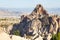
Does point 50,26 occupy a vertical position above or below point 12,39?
below

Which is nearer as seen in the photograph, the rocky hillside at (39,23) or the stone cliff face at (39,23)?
the rocky hillside at (39,23)

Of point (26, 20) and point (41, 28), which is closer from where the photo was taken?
point (41, 28)

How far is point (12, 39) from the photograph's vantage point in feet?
102

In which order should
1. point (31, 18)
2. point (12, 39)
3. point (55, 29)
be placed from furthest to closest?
point (31, 18)
point (55, 29)
point (12, 39)

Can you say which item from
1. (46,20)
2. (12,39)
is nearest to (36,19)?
Result: (46,20)

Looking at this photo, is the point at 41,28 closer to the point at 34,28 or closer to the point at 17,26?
the point at 34,28

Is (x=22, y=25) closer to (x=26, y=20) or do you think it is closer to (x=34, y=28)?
(x=26, y=20)

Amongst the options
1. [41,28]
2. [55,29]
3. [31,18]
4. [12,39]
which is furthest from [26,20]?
[12,39]

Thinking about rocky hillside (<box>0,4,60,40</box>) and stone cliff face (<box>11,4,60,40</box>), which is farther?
stone cliff face (<box>11,4,60,40</box>)

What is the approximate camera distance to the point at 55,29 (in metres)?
128

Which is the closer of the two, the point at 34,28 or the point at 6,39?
the point at 6,39

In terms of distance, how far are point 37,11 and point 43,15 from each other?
4026 millimetres

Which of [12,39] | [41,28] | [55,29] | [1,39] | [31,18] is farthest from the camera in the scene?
[31,18]

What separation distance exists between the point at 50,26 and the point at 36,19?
34.7 feet
